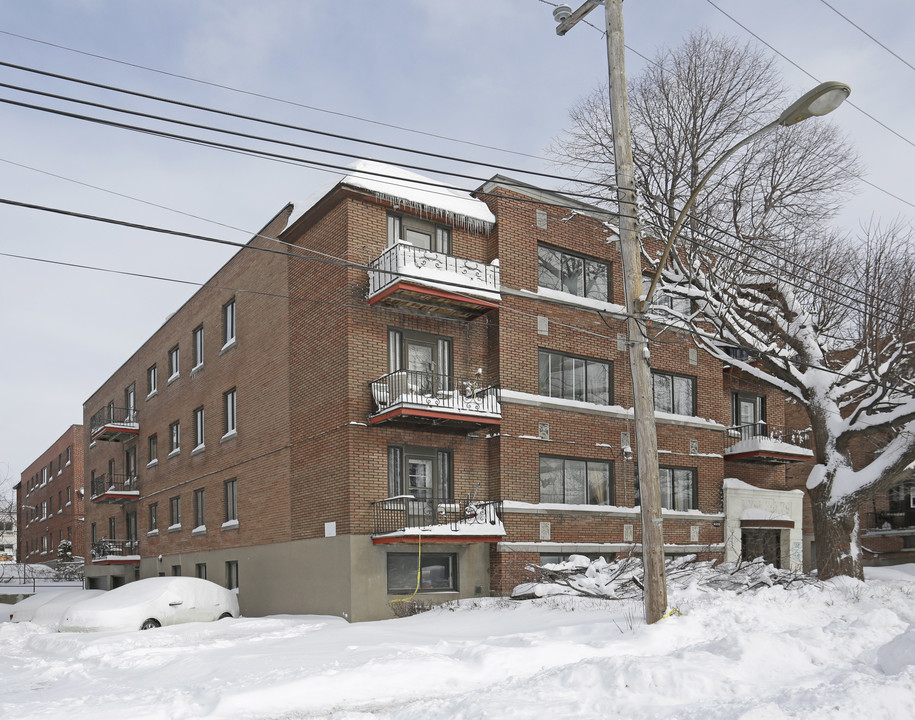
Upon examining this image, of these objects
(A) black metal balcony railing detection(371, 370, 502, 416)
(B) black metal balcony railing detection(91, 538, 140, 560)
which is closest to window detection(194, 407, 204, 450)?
(B) black metal balcony railing detection(91, 538, 140, 560)

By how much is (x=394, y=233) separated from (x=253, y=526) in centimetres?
1015

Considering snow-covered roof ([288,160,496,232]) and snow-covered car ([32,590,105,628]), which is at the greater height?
snow-covered roof ([288,160,496,232])

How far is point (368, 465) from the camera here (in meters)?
21.7

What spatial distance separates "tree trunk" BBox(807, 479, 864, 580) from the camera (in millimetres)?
22953

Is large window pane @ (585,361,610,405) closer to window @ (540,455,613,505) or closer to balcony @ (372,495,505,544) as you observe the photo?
window @ (540,455,613,505)

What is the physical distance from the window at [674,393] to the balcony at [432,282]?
7509mm

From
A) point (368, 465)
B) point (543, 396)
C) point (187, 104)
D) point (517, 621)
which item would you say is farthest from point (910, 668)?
point (543, 396)

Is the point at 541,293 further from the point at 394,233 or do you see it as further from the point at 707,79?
the point at 707,79

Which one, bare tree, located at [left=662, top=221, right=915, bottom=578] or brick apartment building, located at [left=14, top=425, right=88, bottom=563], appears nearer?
bare tree, located at [left=662, top=221, right=915, bottom=578]

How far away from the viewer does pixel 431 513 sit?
2250 centimetres

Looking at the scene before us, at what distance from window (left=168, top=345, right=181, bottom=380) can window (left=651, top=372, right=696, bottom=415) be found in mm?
18609

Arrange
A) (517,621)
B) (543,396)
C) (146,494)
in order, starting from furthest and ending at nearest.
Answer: (146,494), (543,396), (517,621)

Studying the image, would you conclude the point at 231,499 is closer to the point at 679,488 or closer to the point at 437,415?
the point at 437,415

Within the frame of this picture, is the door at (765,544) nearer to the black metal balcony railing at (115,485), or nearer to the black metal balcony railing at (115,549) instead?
the black metal balcony railing at (115,549)
